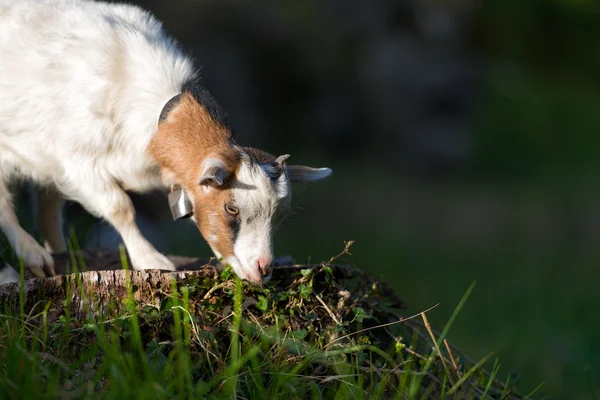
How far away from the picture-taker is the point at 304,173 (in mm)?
4406

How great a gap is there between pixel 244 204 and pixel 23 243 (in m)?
1.21

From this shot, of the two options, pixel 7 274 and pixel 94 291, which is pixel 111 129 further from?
pixel 94 291

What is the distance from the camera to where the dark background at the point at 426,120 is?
14.3 metres

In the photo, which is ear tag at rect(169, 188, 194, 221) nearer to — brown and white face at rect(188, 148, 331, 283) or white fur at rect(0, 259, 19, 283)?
brown and white face at rect(188, 148, 331, 283)

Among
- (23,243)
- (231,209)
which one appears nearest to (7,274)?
(23,243)

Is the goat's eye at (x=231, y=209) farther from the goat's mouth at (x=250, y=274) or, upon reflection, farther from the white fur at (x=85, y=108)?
the white fur at (x=85, y=108)

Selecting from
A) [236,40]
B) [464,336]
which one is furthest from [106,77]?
[236,40]

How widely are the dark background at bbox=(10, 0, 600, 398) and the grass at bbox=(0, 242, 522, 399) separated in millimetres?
7971

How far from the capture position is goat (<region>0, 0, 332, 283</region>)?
13.7 feet

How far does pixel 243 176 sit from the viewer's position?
3.99 m

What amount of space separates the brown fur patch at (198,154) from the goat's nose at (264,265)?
244 mm

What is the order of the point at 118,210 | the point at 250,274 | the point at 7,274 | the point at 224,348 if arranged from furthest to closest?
1. the point at 118,210
2. the point at 7,274
3. the point at 250,274
4. the point at 224,348

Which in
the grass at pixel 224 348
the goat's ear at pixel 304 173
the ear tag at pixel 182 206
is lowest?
the grass at pixel 224 348

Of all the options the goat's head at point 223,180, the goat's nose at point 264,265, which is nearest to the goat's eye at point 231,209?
the goat's head at point 223,180
